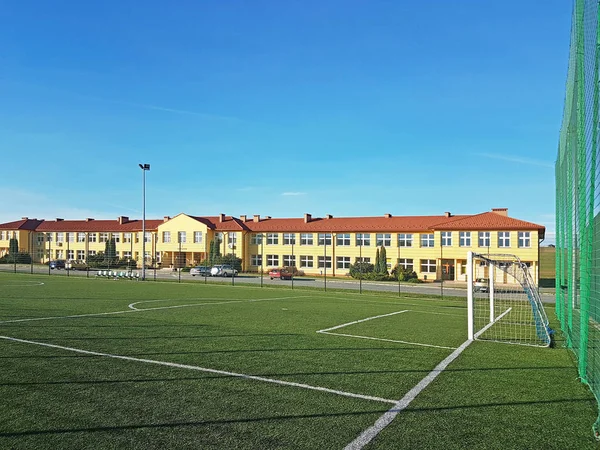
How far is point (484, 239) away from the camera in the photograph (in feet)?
150

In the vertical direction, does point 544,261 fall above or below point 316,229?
below

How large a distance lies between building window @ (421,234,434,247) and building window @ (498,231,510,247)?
653 cm

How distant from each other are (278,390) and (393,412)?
5.39ft

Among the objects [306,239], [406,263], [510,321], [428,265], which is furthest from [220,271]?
[510,321]

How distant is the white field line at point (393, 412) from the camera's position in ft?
15.9

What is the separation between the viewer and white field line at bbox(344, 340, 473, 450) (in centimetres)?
484

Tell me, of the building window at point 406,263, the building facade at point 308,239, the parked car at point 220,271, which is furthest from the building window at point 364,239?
the parked car at point 220,271

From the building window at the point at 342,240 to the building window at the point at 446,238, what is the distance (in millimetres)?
10737

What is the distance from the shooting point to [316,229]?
181 feet

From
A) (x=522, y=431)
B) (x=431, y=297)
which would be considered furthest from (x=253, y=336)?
(x=431, y=297)

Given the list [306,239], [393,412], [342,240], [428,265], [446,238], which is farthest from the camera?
[306,239]

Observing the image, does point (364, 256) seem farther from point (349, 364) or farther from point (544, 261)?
point (349, 364)

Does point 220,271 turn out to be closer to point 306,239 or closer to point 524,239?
point 306,239

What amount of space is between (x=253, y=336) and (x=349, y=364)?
3.35 meters
